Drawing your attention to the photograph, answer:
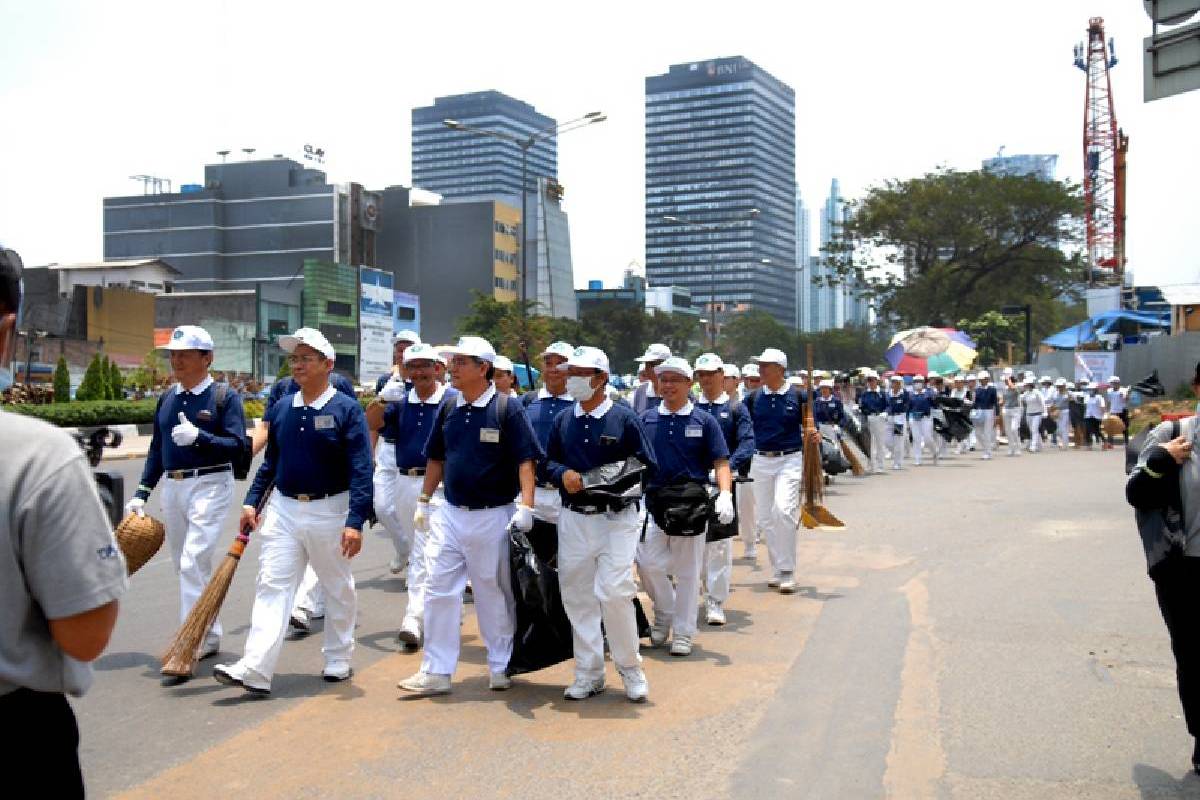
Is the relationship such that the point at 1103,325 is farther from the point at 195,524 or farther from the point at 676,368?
the point at 195,524

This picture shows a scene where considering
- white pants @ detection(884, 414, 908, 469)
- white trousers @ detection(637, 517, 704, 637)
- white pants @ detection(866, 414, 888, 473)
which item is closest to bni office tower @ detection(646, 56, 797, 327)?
white pants @ detection(884, 414, 908, 469)

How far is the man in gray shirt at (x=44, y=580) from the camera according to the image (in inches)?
90.9

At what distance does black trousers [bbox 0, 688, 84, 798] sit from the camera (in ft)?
7.92

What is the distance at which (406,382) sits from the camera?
9703mm

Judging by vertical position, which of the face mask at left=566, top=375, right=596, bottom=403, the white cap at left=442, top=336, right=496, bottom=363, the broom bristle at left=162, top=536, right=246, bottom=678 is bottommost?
the broom bristle at left=162, top=536, right=246, bottom=678

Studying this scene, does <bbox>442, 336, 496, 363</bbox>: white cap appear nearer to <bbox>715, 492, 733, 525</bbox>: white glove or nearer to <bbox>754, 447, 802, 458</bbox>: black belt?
<bbox>715, 492, 733, 525</bbox>: white glove

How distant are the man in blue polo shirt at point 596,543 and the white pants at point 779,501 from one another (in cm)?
362

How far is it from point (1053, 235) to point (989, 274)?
11.7 feet

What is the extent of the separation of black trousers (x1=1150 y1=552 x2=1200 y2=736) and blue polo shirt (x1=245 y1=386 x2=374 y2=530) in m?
4.31

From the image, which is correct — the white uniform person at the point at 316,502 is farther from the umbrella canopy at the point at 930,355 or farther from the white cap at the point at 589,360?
the umbrella canopy at the point at 930,355

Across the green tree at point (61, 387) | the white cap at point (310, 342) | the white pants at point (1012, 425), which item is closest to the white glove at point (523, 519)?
the white cap at point (310, 342)

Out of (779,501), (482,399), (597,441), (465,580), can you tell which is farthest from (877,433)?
(465,580)

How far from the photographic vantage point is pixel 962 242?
5544 centimetres

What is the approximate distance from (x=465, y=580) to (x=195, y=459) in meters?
2.10
